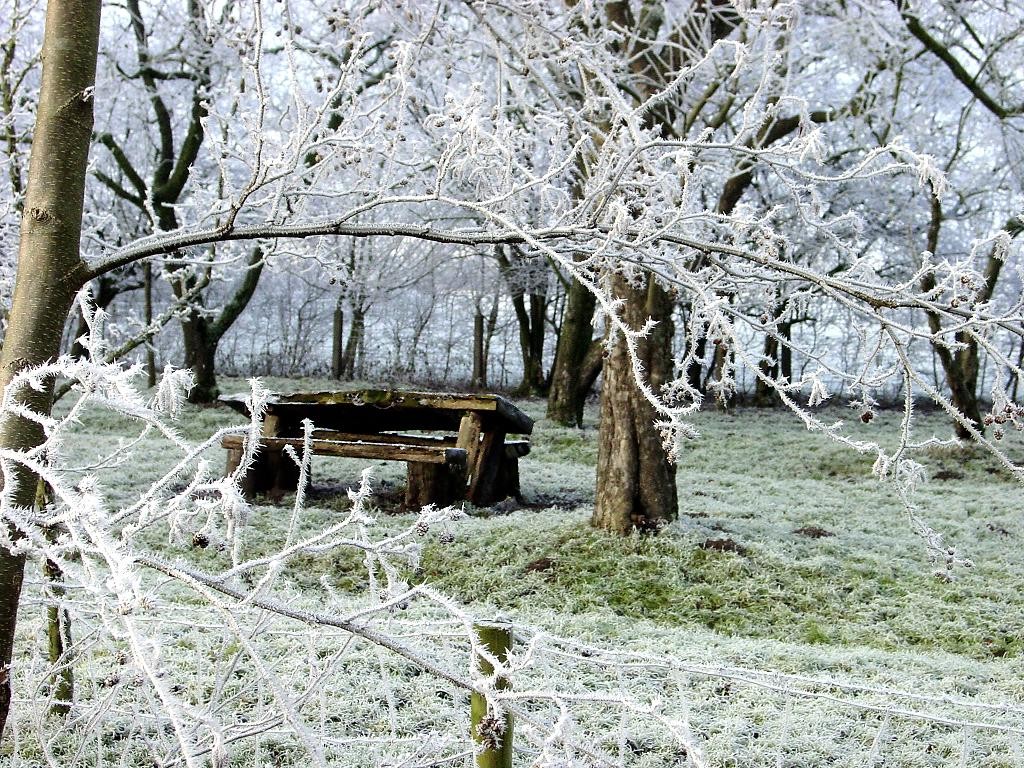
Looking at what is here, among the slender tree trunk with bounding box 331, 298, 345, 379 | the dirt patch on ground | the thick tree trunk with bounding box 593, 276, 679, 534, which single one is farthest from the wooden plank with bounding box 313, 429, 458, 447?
the slender tree trunk with bounding box 331, 298, 345, 379

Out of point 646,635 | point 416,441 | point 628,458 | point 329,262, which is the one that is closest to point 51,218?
point 329,262

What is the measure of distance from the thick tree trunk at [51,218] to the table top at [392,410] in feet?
18.9

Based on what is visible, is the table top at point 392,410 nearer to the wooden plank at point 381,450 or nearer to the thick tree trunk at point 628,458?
the wooden plank at point 381,450

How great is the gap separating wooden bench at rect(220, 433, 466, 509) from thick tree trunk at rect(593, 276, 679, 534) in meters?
1.55

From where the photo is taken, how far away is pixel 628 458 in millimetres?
6582

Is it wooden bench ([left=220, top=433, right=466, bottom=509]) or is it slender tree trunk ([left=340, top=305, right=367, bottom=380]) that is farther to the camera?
slender tree trunk ([left=340, top=305, right=367, bottom=380])

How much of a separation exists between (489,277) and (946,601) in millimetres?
19724

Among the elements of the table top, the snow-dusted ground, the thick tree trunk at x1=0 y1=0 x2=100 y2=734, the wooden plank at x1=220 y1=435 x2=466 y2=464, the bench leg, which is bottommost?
the snow-dusted ground

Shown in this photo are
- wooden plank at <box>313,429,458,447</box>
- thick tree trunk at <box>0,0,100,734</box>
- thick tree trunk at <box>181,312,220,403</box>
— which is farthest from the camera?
thick tree trunk at <box>181,312,220,403</box>

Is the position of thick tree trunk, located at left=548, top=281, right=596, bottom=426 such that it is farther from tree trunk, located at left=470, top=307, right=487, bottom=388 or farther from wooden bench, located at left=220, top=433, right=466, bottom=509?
tree trunk, located at left=470, top=307, right=487, bottom=388

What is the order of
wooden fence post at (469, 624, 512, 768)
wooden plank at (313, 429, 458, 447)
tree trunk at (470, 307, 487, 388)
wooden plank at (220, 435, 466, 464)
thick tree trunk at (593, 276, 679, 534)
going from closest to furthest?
wooden fence post at (469, 624, 512, 768), thick tree trunk at (593, 276, 679, 534), wooden plank at (220, 435, 466, 464), wooden plank at (313, 429, 458, 447), tree trunk at (470, 307, 487, 388)

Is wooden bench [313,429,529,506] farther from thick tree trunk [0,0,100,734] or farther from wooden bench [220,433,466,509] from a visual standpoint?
thick tree trunk [0,0,100,734]

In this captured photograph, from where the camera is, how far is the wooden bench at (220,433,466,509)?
7598 millimetres

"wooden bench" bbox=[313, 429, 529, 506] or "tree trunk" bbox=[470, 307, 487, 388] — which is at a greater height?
"tree trunk" bbox=[470, 307, 487, 388]
